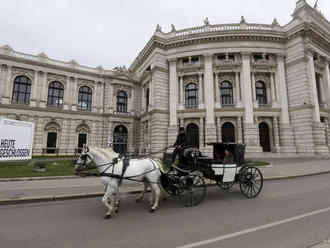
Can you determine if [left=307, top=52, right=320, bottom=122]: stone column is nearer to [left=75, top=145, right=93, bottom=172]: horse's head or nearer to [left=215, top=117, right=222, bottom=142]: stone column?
[left=215, top=117, right=222, bottom=142]: stone column

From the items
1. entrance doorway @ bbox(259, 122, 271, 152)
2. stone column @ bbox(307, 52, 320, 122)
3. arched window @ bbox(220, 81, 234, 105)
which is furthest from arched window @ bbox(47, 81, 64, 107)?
stone column @ bbox(307, 52, 320, 122)

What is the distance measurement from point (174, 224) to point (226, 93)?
83.3 feet

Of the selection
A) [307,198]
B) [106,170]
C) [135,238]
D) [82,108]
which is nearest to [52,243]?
[135,238]

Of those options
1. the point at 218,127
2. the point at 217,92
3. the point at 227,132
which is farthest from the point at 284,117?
the point at 217,92

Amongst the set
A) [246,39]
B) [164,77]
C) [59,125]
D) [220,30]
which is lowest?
[59,125]

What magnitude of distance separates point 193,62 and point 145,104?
1081 centimetres

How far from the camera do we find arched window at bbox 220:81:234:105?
88.9ft

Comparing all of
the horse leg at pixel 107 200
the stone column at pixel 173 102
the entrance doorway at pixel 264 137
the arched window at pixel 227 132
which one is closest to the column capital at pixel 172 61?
the stone column at pixel 173 102

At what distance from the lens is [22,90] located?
88.3 feet

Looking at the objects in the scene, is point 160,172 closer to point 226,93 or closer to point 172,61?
point 226,93

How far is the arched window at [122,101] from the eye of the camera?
32816mm

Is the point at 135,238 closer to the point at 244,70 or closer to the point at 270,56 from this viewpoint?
the point at 244,70

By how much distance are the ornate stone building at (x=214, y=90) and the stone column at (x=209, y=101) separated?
0.14m

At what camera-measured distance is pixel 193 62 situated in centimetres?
2827
